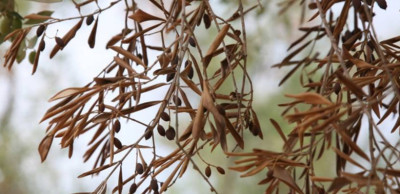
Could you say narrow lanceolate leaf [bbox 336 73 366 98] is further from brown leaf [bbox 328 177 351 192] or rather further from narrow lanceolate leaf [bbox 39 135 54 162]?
narrow lanceolate leaf [bbox 39 135 54 162]

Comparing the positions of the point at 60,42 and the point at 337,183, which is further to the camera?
the point at 60,42

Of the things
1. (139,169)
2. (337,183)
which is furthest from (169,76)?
(337,183)

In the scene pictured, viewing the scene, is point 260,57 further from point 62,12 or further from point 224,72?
point 224,72

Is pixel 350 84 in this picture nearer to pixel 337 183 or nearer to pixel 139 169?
pixel 337 183

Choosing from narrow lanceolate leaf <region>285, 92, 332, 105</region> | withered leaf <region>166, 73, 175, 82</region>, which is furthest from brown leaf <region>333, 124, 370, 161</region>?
withered leaf <region>166, 73, 175, 82</region>

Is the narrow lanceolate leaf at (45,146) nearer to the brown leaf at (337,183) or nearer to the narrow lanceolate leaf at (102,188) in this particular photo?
the narrow lanceolate leaf at (102,188)

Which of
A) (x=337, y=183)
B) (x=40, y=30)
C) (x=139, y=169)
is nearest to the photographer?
(x=337, y=183)

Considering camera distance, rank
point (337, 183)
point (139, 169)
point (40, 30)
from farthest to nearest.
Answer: point (40, 30)
point (139, 169)
point (337, 183)

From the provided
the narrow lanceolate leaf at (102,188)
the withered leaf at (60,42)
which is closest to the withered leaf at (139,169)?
the narrow lanceolate leaf at (102,188)

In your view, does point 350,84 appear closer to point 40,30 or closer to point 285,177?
point 285,177

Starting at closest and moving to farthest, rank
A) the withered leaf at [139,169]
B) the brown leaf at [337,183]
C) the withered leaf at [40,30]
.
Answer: the brown leaf at [337,183] → the withered leaf at [139,169] → the withered leaf at [40,30]

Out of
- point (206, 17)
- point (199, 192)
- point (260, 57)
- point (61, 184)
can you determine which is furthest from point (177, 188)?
point (206, 17)

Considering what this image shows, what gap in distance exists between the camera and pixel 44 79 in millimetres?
3025

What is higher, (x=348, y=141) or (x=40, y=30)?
(x=40, y=30)
